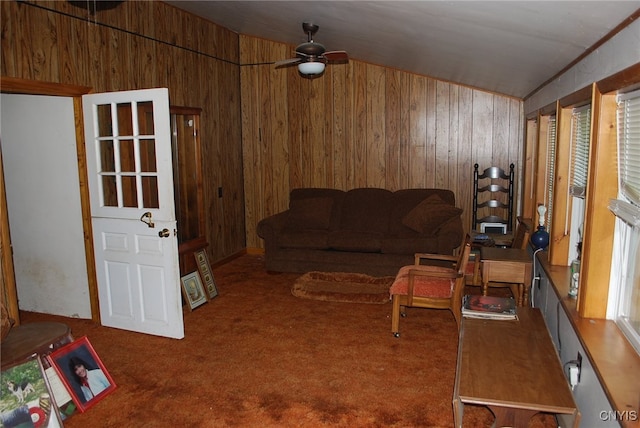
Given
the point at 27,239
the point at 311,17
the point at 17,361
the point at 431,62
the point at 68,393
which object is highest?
the point at 311,17

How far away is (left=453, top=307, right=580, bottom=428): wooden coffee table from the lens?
78.4 inches

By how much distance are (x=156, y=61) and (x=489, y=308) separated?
3.76 metres

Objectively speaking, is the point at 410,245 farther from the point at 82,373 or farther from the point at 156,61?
the point at 82,373

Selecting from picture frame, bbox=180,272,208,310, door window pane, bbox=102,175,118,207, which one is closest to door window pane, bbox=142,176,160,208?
door window pane, bbox=102,175,118,207

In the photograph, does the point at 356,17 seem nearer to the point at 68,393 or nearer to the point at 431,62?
the point at 431,62

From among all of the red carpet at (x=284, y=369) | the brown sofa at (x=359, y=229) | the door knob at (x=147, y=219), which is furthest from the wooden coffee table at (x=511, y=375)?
the brown sofa at (x=359, y=229)

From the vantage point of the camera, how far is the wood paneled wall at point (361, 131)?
5855 mm

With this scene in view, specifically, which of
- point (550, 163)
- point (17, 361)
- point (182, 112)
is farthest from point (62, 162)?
point (550, 163)

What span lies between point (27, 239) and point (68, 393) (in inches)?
80.1

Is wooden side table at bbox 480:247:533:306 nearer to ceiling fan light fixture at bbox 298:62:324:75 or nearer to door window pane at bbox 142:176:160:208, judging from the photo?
ceiling fan light fixture at bbox 298:62:324:75

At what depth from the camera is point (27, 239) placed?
14.1 feet

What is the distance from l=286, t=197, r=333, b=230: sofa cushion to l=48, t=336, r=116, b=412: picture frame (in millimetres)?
3111

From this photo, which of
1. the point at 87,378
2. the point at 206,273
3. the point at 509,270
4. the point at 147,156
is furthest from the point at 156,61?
the point at 509,270

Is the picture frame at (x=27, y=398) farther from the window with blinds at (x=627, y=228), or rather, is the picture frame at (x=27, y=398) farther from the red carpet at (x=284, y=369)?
the window with blinds at (x=627, y=228)
